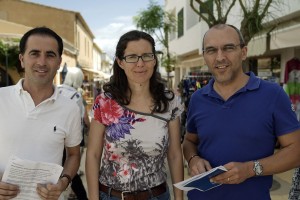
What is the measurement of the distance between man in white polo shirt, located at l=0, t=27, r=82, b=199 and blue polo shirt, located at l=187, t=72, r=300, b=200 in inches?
35.1

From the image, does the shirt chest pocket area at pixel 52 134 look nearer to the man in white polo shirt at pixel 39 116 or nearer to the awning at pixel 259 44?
the man in white polo shirt at pixel 39 116

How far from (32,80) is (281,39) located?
6214mm

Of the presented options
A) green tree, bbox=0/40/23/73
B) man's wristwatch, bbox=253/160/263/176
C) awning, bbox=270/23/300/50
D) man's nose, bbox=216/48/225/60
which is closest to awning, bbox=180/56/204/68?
green tree, bbox=0/40/23/73

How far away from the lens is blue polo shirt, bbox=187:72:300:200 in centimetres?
209

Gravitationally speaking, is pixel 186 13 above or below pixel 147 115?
above

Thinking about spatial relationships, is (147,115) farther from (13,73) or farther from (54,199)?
(13,73)

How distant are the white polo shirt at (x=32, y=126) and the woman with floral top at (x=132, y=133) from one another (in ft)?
0.64

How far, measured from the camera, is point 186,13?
875 inches

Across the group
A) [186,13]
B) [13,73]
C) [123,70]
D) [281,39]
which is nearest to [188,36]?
[186,13]

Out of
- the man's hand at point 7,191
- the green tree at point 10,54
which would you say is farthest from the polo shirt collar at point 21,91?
the green tree at point 10,54

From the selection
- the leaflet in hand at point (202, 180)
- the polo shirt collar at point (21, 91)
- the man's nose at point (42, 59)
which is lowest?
the leaflet in hand at point (202, 180)

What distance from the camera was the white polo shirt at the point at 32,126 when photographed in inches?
82.6

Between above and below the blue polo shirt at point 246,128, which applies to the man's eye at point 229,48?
above

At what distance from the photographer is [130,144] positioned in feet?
7.18
